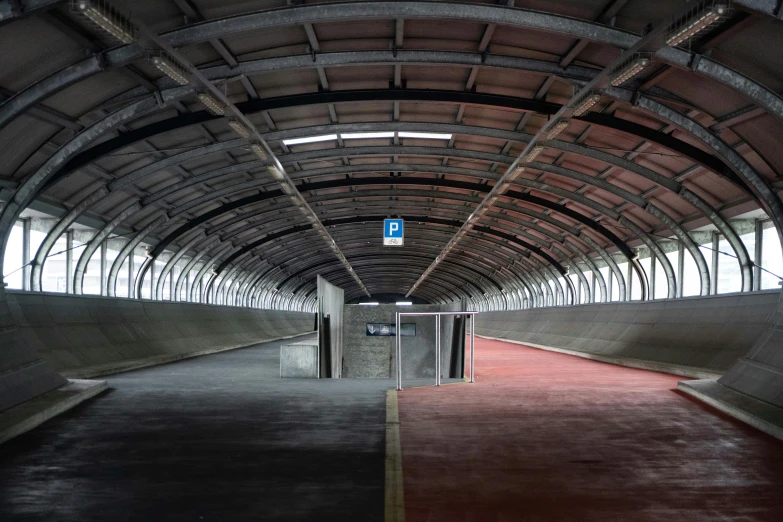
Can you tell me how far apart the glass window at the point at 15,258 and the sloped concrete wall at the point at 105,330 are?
2.00m

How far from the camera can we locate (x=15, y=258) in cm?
2202

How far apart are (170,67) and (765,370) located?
11.2 metres

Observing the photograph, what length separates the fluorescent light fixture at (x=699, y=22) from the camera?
9.93 metres

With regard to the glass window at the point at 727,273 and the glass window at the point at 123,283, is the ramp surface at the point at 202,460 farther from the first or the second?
the glass window at the point at 123,283

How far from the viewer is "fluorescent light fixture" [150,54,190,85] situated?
40.6 feet

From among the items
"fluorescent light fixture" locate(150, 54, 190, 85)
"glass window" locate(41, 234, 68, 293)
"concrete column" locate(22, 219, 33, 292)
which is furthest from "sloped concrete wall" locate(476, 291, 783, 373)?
"glass window" locate(41, 234, 68, 293)

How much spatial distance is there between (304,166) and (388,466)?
1938 centimetres

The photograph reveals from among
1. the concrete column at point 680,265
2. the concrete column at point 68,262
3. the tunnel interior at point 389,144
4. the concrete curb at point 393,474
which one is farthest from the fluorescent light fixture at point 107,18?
the concrete column at point 680,265

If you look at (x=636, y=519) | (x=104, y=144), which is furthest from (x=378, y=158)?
(x=636, y=519)

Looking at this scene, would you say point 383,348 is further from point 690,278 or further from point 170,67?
point 170,67

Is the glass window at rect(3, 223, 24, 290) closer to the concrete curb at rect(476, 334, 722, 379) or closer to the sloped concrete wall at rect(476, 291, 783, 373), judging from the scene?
the concrete curb at rect(476, 334, 722, 379)

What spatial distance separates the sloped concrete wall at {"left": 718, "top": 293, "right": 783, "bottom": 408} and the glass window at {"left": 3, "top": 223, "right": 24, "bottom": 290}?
59.9 feet

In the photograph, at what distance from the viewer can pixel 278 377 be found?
20.0m

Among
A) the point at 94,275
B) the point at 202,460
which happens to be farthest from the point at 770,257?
the point at 94,275
